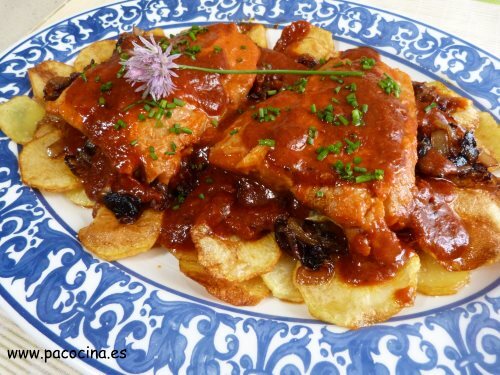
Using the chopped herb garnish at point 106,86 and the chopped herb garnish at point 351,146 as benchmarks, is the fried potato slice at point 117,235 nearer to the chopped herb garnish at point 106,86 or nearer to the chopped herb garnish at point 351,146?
the chopped herb garnish at point 106,86

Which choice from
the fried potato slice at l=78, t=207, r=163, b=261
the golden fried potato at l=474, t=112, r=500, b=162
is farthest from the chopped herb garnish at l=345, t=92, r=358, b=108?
the fried potato slice at l=78, t=207, r=163, b=261

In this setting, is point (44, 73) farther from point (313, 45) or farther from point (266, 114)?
point (313, 45)

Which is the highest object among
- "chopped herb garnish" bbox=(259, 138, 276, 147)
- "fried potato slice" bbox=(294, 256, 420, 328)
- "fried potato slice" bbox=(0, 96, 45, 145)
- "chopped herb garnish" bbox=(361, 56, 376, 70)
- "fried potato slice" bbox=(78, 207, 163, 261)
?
"chopped herb garnish" bbox=(361, 56, 376, 70)

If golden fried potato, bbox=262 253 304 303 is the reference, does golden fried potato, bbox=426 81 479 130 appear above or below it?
above

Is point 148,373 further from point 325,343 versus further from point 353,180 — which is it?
point 353,180

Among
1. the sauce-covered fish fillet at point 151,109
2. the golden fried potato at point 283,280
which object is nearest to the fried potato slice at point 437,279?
the golden fried potato at point 283,280

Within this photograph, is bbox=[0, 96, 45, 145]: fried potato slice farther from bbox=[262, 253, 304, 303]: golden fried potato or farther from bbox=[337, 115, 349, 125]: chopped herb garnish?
bbox=[337, 115, 349, 125]: chopped herb garnish

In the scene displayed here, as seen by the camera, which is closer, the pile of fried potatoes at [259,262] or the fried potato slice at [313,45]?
the pile of fried potatoes at [259,262]
